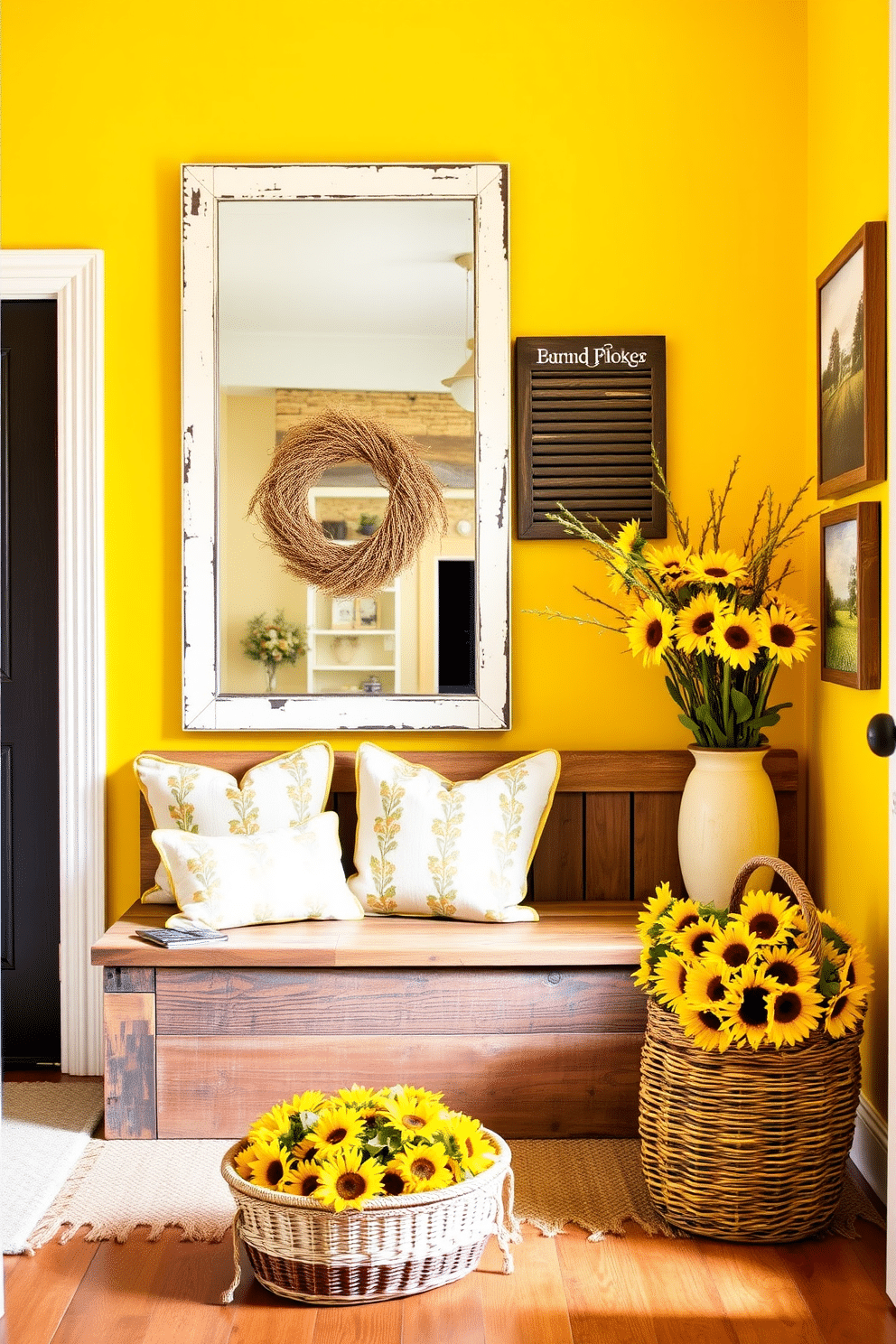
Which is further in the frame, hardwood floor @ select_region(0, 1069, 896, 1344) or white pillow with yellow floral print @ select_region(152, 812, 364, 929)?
white pillow with yellow floral print @ select_region(152, 812, 364, 929)

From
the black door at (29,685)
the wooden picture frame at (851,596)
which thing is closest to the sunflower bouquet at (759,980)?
the wooden picture frame at (851,596)

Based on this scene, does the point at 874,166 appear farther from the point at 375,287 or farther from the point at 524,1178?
the point at 524,1178

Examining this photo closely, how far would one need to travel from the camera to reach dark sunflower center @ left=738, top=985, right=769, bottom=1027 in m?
2.05

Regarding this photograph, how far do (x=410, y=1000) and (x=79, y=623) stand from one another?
49.9 inches

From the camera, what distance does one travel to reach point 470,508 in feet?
9.75

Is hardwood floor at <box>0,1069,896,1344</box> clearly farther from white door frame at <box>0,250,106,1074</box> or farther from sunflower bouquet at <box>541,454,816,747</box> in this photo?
sunflower bouquet at <box>541,454,816,747</box>

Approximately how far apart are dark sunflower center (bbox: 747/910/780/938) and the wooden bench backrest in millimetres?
802

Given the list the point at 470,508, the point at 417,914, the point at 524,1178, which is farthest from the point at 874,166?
the point at 524,1178

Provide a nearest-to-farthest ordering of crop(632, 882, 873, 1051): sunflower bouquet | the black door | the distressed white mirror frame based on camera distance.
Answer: crop(632, 882, 873, 1051): sunflower bouquet < the distressed white mirror frame < the black door

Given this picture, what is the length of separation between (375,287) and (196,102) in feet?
2.18

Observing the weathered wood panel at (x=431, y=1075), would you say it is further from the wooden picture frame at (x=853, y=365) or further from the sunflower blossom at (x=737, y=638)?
the wooden picture frame at (x=853, y=365)

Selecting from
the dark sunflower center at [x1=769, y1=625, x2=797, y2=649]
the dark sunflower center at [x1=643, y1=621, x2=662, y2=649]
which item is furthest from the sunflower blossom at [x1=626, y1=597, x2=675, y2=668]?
the dark sunflower center at [x1=769, y1=625, x2=797, y2=649]

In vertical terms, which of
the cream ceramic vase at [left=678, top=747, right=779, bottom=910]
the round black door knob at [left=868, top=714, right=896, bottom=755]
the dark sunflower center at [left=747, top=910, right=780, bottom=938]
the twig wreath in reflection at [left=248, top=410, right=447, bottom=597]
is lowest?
the dark sunflower center at [left=747, top=910, right=780, bottom=938]

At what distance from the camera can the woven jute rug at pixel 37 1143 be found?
2.20 meters
